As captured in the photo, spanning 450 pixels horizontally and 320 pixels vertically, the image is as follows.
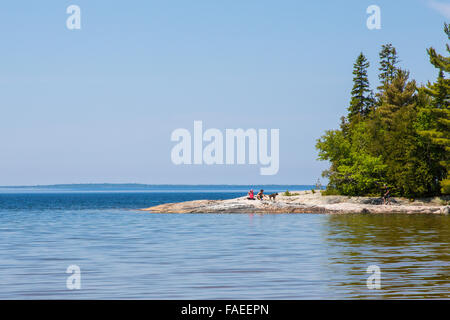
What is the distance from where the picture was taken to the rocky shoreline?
199 feet

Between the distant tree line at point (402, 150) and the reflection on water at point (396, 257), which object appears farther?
the distant tree line at point (402, 150)

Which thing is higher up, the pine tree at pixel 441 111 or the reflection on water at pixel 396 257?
the pine tree at pixel 441 111

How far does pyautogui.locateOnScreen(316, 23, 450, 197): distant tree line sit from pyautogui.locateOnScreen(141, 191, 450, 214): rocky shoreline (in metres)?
2.10

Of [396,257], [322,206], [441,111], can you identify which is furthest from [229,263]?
[441,111]

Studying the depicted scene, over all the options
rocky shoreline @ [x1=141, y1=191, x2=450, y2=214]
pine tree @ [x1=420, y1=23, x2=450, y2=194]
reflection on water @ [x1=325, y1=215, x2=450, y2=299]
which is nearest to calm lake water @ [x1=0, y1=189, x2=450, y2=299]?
reflection on water @ [x1=325, y1=215, x2=450, y2=299]

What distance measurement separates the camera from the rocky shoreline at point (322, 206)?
60.8 m

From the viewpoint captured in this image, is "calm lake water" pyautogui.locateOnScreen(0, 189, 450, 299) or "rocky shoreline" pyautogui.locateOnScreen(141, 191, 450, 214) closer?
"calm lake water" pyautogui.locateOnScreen(0, 189, 450, 299)

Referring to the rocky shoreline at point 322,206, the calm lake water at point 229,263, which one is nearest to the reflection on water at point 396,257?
the calm lake water at point 229,263

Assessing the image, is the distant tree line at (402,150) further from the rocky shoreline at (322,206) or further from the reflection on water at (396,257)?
the reflection on water at (396,257)

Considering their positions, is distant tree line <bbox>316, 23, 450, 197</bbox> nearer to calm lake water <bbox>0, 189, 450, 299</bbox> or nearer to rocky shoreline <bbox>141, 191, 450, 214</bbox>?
rocky shoreline <bbox>141, 191, 450, 214</bbox>

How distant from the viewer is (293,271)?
2058 centimetres

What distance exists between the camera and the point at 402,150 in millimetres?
68250

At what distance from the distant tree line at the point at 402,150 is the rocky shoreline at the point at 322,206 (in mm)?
2097

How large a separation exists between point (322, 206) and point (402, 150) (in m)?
13.3
